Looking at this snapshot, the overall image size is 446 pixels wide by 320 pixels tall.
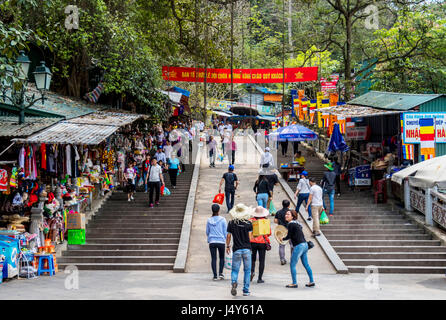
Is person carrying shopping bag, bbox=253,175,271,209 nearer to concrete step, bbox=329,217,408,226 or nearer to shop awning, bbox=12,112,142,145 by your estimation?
concrete step, bbox=329,217,408,226

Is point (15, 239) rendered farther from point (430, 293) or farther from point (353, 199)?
point (353, 199)

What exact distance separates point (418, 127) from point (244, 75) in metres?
12.5

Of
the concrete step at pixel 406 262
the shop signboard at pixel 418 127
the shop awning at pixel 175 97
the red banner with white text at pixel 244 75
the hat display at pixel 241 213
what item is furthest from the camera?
the shop awning at pixel 175 97

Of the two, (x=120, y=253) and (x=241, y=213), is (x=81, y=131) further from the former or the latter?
(x=241, y=213)

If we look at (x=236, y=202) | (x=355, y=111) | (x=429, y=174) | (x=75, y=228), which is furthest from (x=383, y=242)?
(x=75, y=228)

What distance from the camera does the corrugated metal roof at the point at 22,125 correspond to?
41.7 ft

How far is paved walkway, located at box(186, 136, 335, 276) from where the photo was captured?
12766 millimetres

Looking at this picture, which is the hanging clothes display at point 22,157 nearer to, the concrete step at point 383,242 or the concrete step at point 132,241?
the concrete step at point 132,241

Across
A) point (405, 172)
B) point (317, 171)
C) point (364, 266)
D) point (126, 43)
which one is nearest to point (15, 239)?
point (364, 266)

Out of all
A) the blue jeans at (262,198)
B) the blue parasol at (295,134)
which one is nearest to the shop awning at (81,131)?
the blue jeans at (262,198)

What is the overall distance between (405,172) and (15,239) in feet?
28.0

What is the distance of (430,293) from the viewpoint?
396 inches

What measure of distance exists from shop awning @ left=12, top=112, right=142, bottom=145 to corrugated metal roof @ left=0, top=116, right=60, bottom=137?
230mm

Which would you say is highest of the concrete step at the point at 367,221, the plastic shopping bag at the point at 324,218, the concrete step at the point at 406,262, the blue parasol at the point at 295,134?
the blue parasol at the point at 295,134
